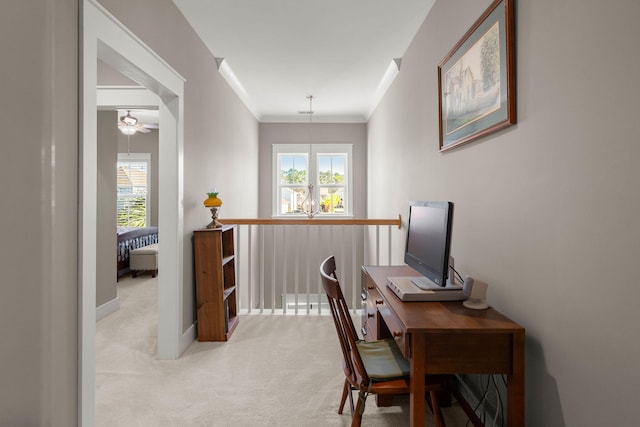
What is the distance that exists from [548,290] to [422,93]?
75.0 inches

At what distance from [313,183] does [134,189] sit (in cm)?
416

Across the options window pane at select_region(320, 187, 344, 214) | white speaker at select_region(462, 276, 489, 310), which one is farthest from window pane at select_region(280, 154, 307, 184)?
white speaker at select_region(462, 276, 489, 310)

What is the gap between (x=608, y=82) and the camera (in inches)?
38.0

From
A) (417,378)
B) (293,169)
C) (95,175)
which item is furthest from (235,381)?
(293,169)

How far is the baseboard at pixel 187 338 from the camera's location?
2.54 metres

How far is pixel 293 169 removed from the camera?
6.11 m

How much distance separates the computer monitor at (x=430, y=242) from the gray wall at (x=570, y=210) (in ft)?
0.89

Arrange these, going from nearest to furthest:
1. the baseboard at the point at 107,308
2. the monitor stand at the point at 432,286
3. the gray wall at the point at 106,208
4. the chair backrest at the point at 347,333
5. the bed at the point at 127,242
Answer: the chair backrest at the point at 347,333 < the monitor stand at the point at 432,286 < the baseboard at the point at 107,308 < the gray wall at the point at 106,208 < the bed at the point at 127,242

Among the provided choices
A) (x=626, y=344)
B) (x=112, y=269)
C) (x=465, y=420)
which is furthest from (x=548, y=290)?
(x=112, y=269)

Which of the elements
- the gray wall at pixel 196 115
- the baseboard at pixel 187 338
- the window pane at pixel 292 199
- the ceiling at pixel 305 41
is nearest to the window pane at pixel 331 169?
the window pane at pixel 292 199

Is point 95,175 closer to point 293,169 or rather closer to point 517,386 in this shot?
point 517,386
